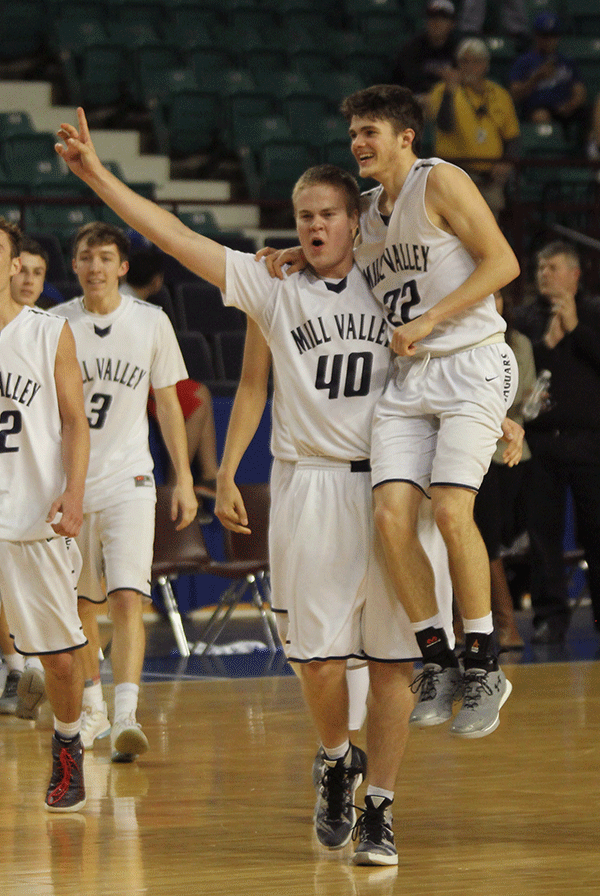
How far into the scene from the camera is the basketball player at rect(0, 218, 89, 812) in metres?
4.47

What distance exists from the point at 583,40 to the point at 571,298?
25.9ft

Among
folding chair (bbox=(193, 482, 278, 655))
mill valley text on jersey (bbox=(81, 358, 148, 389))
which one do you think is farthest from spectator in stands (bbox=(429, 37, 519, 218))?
mill valley text on jersey (bbox=(81, 358, 148, 389))

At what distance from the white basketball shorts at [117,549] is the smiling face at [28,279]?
1.24 m

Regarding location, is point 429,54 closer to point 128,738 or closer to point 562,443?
point 562,443

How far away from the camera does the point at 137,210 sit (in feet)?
12.9

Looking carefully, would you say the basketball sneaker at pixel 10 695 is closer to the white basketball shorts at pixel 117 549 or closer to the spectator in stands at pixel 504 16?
the white basketball shorts at pixel 117 549

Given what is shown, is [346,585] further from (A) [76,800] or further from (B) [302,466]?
(A) [76,800]

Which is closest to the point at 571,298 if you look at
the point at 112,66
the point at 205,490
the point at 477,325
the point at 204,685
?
the point at 205,490

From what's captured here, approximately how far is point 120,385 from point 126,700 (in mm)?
1385

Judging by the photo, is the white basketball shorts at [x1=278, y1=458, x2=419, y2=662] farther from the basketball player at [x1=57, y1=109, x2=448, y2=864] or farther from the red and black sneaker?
the red and black sneaker

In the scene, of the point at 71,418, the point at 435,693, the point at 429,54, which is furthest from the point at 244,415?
the point at 429,54

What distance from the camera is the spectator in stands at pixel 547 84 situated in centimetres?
1289

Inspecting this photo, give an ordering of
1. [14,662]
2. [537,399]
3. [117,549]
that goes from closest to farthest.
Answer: [117,549] → [14,662] → [537,399]

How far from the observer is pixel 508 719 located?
6.20 metres
